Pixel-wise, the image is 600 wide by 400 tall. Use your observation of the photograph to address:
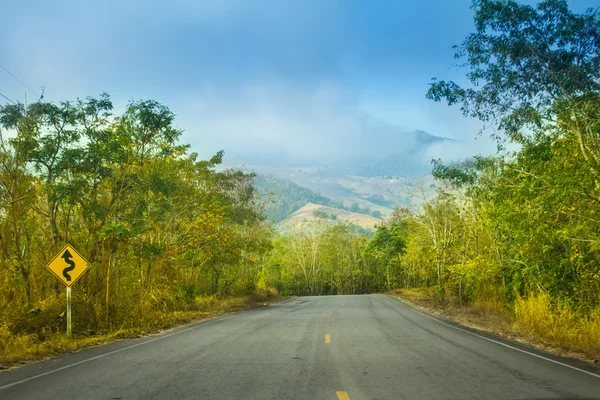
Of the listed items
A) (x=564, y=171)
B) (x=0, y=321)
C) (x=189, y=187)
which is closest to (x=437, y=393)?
(x=564, y=171)

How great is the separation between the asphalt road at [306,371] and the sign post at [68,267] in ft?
7.20

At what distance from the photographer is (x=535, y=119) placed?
12508mm

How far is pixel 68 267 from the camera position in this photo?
13.2 metres

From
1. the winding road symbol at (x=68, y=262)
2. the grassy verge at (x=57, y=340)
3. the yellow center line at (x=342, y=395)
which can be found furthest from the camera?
the winding road symbol at (x=68, y=262)

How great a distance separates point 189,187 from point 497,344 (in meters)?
17.7

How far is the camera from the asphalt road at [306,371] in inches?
261

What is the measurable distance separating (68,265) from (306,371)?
8.42 metres

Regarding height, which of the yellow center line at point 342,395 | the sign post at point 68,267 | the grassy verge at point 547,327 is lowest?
the grassy verge at point 547,327

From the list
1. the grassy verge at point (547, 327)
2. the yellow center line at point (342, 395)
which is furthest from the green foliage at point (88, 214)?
the grassy verge at point (547, 327)

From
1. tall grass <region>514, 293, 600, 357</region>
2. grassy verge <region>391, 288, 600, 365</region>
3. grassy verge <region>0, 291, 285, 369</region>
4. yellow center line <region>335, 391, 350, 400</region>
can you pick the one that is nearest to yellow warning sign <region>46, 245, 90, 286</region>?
grassy verge <region>0, 291, 285, 369</region>

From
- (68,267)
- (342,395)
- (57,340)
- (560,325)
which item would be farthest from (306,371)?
(560,325)

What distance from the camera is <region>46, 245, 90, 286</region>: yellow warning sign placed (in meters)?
13.0

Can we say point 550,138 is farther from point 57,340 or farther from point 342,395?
point 57,340

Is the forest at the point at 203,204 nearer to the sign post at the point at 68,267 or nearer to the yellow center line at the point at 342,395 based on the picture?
the sign post at the point at 68,267
